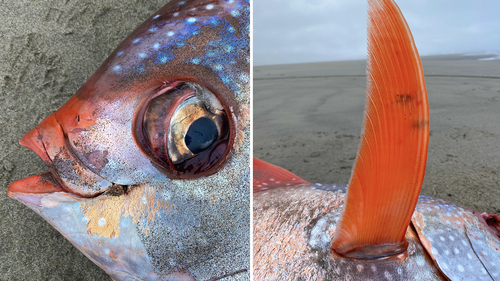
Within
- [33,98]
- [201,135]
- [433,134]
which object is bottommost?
[433,134]

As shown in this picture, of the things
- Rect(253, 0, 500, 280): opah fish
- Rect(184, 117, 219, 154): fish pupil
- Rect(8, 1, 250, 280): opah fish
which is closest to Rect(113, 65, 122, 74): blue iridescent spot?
Rect(8, 1, 250, 280): opah fish

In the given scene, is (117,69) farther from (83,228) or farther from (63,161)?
(83,228)

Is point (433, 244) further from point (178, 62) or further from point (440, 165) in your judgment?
point (440, 165)

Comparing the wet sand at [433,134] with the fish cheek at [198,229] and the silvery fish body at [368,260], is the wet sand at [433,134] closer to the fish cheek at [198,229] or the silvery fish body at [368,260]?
the silvery fish body at [368,260]


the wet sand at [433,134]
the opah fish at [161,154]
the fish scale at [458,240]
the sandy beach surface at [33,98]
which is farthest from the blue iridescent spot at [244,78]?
the wet sand at [433,134]

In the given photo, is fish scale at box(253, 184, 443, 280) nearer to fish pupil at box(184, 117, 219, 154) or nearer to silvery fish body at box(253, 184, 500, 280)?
silvery fish body at box(253, 184, 500, 280)

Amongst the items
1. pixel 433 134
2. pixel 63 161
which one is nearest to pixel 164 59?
pixel 63 161
